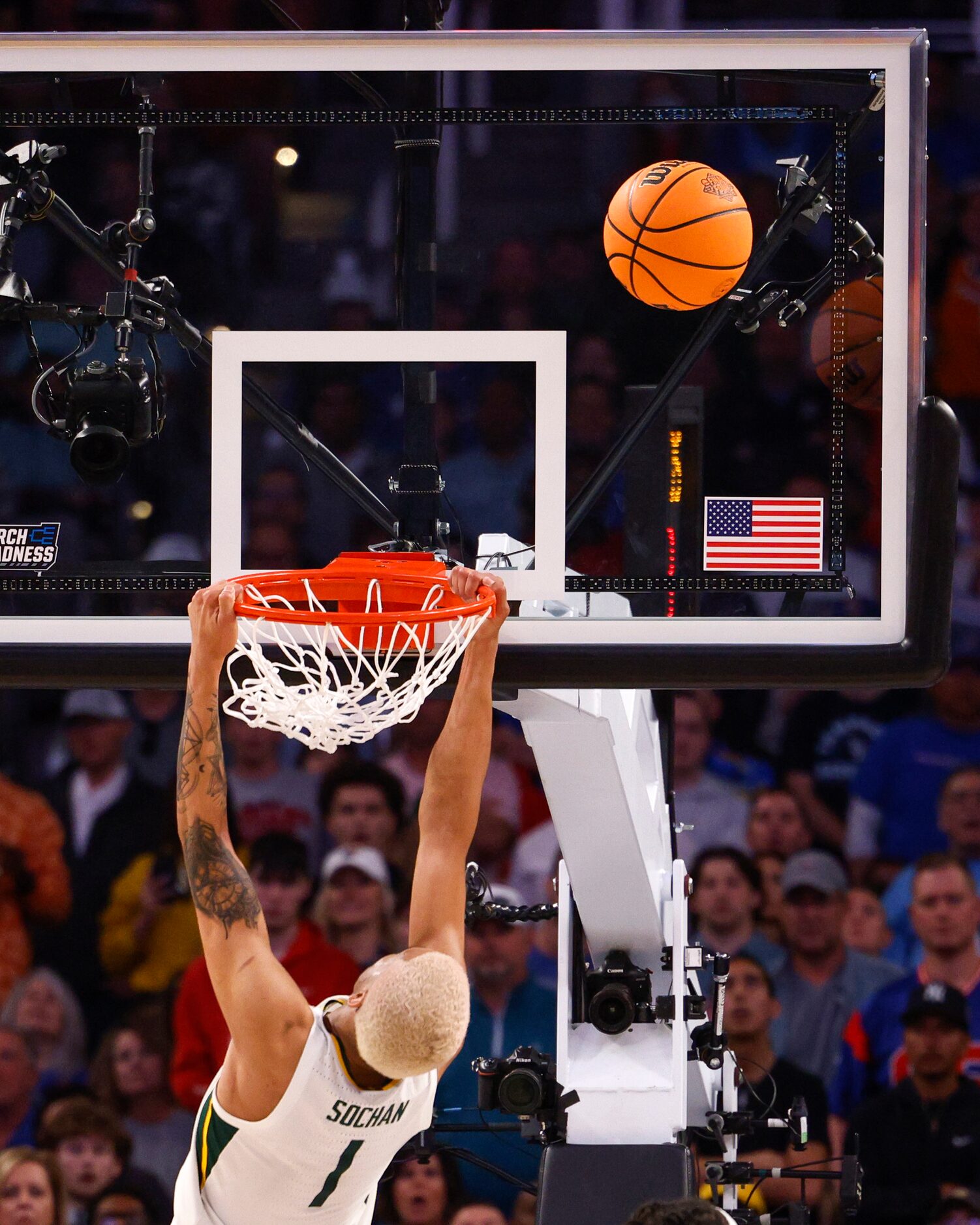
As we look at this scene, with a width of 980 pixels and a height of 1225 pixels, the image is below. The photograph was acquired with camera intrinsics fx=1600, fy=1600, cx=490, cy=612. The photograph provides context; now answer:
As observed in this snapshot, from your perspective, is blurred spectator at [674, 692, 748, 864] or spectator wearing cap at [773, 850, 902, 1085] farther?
blurred spectator at [674, 692, 748, 864]

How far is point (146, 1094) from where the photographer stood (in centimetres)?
678

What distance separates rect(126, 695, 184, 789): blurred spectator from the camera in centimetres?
727

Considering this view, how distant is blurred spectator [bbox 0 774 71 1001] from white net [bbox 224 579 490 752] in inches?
165

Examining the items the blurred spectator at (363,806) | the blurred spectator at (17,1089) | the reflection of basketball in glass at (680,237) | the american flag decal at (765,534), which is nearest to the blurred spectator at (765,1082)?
the blurred spectator at (363,806)

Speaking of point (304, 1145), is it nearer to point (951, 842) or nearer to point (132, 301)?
point (132, 301)

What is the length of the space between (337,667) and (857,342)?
132cm

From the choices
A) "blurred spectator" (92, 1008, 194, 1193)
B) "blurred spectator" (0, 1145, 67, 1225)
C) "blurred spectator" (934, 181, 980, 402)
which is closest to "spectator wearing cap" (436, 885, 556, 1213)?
"blurred spectator" (92, 1008, 194, 1193)

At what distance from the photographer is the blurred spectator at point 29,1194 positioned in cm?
608

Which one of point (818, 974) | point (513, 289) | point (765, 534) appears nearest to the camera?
point (765, 534)

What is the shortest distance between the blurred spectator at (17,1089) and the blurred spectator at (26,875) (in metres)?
0.29

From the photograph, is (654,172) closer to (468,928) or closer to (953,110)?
(953,110)

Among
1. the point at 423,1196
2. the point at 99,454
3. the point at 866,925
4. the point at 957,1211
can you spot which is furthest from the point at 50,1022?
the point at 99,454

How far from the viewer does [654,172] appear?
3.57 metres

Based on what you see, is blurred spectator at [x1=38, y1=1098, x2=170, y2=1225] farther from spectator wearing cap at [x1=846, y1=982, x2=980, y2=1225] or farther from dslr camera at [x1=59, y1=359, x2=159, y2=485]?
dslr camera at [x1=59, y1=359, x2=159, y2=485]
